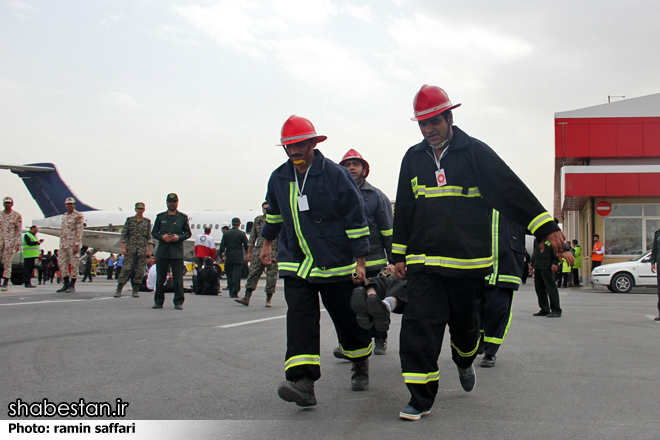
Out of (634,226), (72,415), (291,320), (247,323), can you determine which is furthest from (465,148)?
(634,226)

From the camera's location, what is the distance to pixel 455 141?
4.14 meters

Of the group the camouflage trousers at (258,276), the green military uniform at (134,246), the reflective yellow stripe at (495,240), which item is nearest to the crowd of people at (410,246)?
the reflective yellow stripe at (495,240)

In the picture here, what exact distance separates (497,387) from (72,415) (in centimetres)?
282

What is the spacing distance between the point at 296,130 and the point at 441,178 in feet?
3.41

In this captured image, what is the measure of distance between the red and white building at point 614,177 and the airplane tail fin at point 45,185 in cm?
3092

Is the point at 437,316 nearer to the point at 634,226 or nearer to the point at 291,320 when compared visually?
the point at 291,320

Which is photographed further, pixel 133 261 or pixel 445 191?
pixel 133 261

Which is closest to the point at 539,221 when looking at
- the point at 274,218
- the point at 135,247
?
the point at 274,218

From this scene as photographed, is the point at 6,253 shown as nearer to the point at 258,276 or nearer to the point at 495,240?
the point at 258,276

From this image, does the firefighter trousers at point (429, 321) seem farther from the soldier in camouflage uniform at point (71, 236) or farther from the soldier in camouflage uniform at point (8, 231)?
the soldier in camouflage uniform at point (8, 231)

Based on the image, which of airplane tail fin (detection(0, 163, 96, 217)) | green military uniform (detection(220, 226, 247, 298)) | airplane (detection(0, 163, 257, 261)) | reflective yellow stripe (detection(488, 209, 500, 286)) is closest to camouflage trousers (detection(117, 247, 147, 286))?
green military uniform (detection(220, 226, 247, 298))

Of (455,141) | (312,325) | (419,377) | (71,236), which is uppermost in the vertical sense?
(455,141)

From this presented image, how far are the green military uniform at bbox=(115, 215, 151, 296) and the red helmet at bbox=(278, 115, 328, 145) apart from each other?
968 cm

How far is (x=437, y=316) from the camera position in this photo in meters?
3.87
